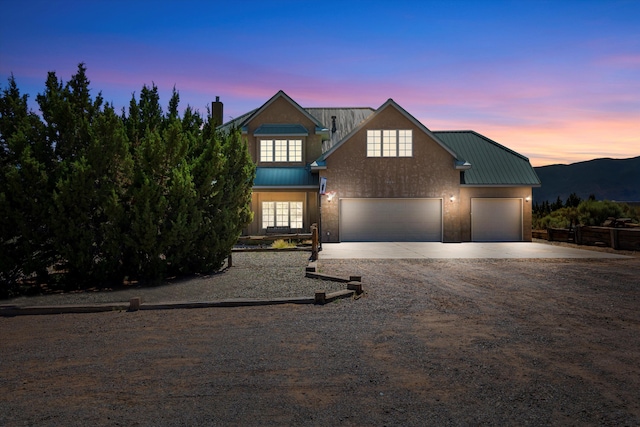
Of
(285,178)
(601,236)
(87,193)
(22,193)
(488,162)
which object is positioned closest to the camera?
(22,193)

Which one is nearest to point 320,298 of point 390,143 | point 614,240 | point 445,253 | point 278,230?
point 445,253

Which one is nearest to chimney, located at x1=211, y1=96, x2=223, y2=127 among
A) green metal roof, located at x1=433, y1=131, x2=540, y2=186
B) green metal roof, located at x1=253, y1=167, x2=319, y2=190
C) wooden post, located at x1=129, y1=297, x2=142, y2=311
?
green metal roof, located at x1=253, y1=167, x2=319, y2=190

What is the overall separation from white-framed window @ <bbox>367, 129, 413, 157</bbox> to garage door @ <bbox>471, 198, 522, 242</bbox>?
477 centimetres

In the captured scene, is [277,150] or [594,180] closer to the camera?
[277,150]

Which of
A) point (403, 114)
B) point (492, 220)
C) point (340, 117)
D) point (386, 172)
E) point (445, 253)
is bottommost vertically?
point (445, 253)

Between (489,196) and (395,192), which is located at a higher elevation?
(395,192)

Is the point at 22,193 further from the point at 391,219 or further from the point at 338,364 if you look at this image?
the point at 391,219

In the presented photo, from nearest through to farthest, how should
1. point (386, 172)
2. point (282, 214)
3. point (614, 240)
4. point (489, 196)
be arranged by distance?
point (614, 240) < point (386, 172) < point (489, 196) < point (282, 214)

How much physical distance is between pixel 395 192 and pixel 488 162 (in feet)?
19.9

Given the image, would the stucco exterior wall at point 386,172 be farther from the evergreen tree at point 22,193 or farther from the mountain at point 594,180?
the mountain at point 594,180

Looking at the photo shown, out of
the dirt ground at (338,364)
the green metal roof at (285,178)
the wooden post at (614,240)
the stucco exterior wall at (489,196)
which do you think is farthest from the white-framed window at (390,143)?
the dirt ground at (338,364)

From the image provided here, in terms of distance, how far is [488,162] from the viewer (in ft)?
89.6

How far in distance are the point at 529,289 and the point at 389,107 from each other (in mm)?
16288

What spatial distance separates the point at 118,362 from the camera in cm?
579
